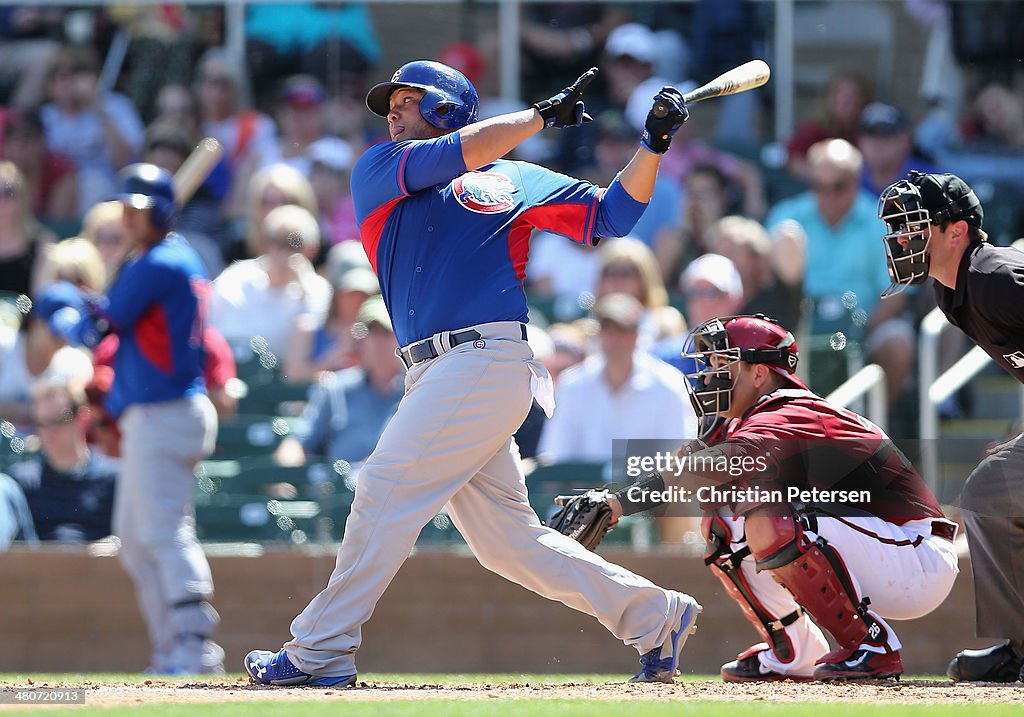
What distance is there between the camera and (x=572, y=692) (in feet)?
17.0

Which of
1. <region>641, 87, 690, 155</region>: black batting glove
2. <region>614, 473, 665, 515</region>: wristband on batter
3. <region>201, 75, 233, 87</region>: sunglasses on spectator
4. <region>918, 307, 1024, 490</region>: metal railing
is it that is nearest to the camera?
<region>641, 87, 690, 155</region>: black batting glove

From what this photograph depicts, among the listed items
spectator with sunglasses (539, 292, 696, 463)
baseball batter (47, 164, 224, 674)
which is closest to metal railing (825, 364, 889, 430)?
spectator with sunglasses (539, 292, 696, 463)

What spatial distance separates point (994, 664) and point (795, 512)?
31.9 inches

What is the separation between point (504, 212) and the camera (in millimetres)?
5203

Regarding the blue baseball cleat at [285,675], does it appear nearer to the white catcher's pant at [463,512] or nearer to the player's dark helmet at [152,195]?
the white catcher's pant at [463,512]

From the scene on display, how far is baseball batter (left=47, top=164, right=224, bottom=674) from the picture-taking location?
7.41 metres

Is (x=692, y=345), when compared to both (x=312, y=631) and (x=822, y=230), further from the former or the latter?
(x=822, y=230)

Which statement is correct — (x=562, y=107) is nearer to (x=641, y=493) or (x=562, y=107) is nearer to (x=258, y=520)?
(x=641, y=493)

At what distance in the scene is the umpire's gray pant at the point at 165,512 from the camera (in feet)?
24.3

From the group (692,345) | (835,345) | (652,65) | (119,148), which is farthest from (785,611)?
(119,148)

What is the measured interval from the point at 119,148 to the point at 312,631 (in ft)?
21.2

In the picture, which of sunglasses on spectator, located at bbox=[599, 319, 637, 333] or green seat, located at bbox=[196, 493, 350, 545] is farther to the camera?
green seat, located at bbox=[196, 493, 350, 545]

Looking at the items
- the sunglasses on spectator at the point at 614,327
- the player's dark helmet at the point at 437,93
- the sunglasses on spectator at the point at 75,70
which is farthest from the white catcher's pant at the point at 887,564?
the sunglasses on spectator at the point at 75,70

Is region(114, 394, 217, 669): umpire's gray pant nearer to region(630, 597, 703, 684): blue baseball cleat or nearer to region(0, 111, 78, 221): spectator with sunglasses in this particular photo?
region(630, 597, 703, 684): blue baseball cleat
